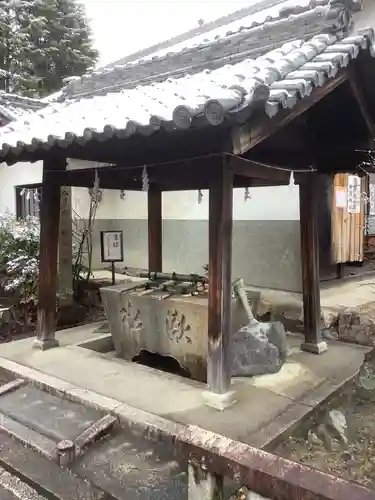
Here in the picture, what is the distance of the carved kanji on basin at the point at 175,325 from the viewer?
4.82 metres

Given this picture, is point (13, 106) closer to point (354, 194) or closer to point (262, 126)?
point (262, 126)

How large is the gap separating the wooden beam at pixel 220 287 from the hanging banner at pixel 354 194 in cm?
550


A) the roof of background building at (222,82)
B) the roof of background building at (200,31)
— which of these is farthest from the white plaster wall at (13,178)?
the roof of background building at (222,82)

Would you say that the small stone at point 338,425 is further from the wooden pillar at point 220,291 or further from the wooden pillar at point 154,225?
the wooden pillar at point 154,225

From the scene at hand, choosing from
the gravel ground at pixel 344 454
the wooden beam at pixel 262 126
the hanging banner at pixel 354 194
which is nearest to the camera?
the gravel ground at pixel 344 454

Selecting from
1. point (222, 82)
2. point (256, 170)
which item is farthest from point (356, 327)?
point (222, 82)

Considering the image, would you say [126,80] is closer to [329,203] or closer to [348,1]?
[348,1]

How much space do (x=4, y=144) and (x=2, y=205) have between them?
10.9 metres

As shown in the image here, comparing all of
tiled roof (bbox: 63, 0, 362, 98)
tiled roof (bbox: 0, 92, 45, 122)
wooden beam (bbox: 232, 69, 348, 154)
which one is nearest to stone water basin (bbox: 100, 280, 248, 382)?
wooden beam (bbox: 232, 69, 348, 154)

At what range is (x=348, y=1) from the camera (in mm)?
4363

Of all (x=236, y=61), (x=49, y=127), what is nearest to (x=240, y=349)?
(x=49, y=127)

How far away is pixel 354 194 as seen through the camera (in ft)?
28.4

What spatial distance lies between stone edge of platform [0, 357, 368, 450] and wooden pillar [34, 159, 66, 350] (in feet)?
2.47

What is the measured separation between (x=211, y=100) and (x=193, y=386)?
2.88 meters
